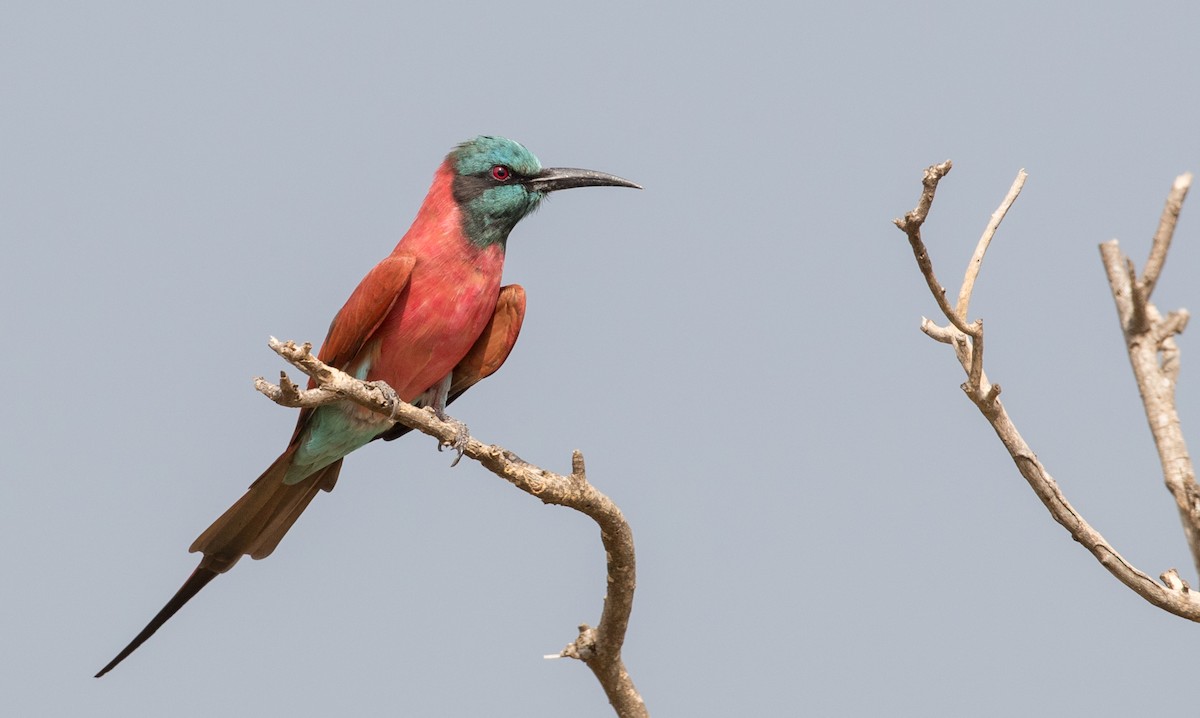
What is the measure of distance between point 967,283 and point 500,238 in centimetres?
229

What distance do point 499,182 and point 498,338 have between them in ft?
2.16

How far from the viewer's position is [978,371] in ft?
12.0

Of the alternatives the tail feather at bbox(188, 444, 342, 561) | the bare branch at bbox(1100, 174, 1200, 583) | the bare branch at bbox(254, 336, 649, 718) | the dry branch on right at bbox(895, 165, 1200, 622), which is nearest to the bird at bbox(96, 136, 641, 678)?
the tail feather at bbox(188, 444, 342, 561)

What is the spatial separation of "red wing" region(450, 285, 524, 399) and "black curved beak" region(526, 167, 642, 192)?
455 millimetres

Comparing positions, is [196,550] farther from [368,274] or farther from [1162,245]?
[1162,245]

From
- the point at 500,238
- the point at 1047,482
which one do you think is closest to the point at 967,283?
the point at 1047,482

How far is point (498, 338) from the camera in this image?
5.52 metres

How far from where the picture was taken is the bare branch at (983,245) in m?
3.68

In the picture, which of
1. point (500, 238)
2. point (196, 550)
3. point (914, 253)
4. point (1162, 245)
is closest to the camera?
point (1162, 245)

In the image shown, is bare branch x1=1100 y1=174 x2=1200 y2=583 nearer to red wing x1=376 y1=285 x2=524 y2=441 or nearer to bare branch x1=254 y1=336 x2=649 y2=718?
bare branch x1=254 y1=336 x2=649 y2=718

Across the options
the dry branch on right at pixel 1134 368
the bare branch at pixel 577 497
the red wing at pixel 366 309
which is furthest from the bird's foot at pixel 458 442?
the dry branch on right at pixel 1134 368

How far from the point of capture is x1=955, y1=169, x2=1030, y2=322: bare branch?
3.68 m

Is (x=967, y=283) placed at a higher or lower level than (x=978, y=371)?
higher

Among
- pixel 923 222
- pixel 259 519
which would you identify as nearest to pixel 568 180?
pixel 259 519
